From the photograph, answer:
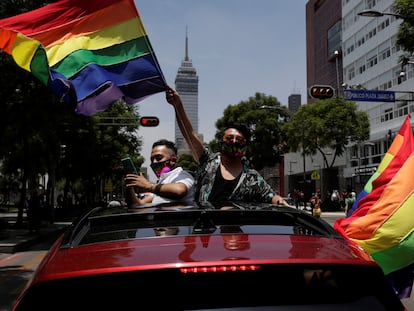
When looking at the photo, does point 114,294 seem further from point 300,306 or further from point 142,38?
point 142,38

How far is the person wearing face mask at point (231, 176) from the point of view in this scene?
168 inches

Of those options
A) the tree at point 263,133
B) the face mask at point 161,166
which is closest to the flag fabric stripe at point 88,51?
the face mask at point 161,166

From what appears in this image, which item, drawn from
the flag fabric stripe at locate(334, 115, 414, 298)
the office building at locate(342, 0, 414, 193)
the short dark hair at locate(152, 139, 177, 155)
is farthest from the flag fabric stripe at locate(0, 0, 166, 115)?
the office building at locate(342, 0, 414, 193)

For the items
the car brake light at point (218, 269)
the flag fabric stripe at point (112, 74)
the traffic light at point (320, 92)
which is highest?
the traffic light at point (320, 92)

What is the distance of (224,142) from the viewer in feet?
14.5

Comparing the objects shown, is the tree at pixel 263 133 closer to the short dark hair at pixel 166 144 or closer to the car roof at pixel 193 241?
the short dark hair at pixel 166 144

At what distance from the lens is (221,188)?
14.0ft

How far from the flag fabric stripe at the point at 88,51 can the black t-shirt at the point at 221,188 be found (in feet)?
5.58

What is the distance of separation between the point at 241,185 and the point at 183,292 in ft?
7.65

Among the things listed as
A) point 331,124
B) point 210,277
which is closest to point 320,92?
point 210,277

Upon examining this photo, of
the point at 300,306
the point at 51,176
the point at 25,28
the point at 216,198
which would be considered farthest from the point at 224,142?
the point at 51,176

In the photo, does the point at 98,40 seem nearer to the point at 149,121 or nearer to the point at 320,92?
the point at 320,92

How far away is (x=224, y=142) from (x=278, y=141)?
5483 cm

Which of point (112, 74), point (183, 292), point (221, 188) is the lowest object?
point (183, 292)
